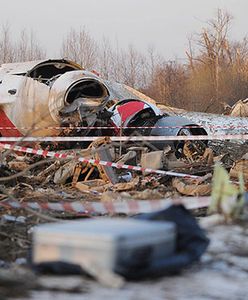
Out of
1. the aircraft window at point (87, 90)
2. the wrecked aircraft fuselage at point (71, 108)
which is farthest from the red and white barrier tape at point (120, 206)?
the aircraft window at point (87, 90)

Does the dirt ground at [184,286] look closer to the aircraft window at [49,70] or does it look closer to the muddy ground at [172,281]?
the muddy ground at [172,281]

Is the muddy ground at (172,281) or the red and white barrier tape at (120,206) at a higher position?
Answer: the muddy ground at (172,281)

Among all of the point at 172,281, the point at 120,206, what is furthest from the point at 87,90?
the point at 172,281

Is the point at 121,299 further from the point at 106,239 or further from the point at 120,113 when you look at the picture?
the point at 120,113

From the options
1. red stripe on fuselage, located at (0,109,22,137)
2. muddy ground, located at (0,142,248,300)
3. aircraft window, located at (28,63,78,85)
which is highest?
aircraft window, located at (28,63,78,85)

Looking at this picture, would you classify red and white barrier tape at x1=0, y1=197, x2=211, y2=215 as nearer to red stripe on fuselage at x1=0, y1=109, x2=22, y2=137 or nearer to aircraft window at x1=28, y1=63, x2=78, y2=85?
red stripe on fuselage at x1=0, y1=109, x2=22, y2=137

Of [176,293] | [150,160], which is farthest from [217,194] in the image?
[150,160]

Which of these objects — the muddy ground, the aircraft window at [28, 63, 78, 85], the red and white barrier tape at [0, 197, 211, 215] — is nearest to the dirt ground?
the muddy ground

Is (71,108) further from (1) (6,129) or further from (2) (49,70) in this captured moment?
(2) (49,70)

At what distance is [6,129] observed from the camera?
1154 cm

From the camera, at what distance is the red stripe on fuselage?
448 inches

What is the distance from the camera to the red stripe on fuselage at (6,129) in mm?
11383

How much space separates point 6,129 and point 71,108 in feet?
4.96

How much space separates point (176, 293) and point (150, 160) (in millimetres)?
6395
